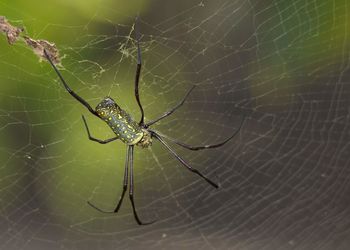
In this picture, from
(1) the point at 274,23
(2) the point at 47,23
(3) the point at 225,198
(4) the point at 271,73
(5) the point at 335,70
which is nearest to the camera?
(2) the point at 47,23

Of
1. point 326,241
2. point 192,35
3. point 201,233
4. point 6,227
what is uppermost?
point 192,35

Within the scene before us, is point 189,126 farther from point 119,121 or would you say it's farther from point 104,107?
point 104,107

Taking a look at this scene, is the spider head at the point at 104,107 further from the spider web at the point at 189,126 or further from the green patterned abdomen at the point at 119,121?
the spider web at the point at 189,126

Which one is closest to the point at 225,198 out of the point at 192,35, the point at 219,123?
the point at 219,123

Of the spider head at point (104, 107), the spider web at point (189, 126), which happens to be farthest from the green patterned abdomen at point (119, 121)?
the spider web at point (189, 126)

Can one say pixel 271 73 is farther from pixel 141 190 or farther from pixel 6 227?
pixel 6 227

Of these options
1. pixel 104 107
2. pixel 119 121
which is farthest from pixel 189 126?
pixel 104 107
